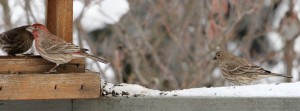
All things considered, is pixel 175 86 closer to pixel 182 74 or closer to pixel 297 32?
pixel 182 74

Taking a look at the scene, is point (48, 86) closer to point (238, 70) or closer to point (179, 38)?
point (238, 70)

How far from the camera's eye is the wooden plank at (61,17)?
20.0 ft

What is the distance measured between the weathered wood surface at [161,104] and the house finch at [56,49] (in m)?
0.29

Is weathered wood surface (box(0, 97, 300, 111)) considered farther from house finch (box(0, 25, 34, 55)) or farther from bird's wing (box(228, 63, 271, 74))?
bird's wing (box(228, 63, 271, 74))

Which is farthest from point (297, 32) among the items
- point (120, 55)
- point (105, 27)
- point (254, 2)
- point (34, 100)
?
point (34, 100)

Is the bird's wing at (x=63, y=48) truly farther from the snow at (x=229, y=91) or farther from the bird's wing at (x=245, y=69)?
the bird's wing at (x=245, y=69)

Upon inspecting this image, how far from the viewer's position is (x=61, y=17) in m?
6.10

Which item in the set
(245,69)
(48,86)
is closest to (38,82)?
(48,86)

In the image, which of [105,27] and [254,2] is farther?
[105,27]

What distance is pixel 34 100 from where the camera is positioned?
19.1ft

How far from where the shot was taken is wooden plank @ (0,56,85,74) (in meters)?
5.75

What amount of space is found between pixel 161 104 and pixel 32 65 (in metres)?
1.00

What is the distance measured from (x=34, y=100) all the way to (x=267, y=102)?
1682 millimetres

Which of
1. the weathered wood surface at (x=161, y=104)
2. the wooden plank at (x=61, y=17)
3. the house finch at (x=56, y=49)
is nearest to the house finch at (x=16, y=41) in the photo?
the house finch at (x=56, y=49)
